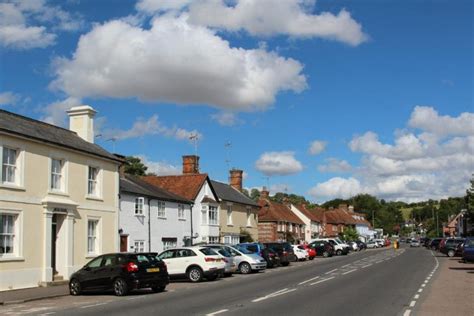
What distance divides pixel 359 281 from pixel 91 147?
14724mm

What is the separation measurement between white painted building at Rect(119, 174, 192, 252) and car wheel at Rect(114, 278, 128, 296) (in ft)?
43.2

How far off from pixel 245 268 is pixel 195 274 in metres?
6.37

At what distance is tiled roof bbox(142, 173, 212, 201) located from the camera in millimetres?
47375

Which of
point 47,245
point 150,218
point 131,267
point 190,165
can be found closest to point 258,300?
point 131,267

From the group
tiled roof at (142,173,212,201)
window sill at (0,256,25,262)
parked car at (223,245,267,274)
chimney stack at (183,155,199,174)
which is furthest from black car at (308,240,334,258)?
window sill at (0,256,25,262)

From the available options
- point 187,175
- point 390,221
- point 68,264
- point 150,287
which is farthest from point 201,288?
point 390,221

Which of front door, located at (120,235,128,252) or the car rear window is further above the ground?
front door, located at (120,235,128,252)

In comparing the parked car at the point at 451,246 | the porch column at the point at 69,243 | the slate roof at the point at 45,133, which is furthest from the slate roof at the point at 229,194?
the porch column at the point at 69,243

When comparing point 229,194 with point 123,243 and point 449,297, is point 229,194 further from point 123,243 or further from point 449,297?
point 449,297

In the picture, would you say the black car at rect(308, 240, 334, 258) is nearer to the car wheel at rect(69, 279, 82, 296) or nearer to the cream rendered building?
the cream rendered building

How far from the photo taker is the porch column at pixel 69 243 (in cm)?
2619

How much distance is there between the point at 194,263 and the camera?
25.5 m

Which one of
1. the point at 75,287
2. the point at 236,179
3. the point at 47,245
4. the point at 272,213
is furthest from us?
the point at 272,213

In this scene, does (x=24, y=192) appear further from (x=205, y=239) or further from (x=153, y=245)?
(x=205, y=239)
